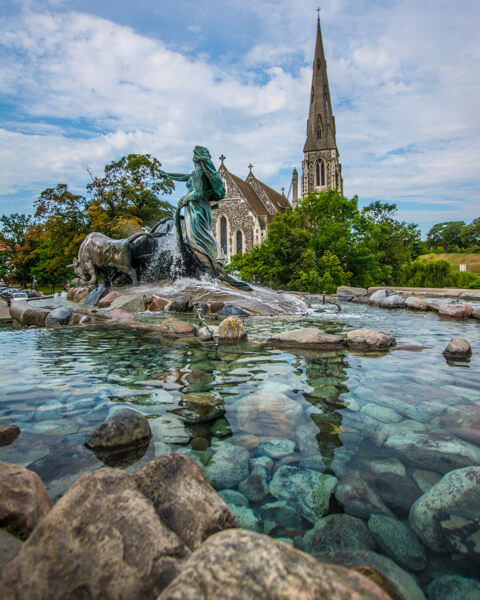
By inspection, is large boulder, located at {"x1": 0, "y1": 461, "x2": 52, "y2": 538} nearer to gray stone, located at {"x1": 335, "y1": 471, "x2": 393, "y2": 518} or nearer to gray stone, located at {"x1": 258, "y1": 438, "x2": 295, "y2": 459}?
gray stone, located at {"x1": 258, "y1": 438, "x2": 295, "y2": 459}

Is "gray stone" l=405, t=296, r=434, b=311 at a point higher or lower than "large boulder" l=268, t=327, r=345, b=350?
lower

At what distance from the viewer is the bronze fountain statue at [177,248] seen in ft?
40.7

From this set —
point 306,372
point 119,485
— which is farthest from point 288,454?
point 306,372

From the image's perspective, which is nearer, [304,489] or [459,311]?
[304,489]

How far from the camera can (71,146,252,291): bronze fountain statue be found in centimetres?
1241

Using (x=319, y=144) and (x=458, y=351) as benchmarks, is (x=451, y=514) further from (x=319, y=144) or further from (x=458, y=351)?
(x=319, y=144)

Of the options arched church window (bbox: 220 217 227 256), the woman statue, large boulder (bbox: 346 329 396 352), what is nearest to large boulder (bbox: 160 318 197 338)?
large boulder (bbox: 346 329 396 352)

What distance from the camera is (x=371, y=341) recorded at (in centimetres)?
495

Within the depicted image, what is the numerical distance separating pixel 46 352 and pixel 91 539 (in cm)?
430

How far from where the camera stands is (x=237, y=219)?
152 ft

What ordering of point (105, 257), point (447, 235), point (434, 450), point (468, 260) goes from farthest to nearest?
point (447, 235), point (468, 260), point (105, 257), point (434, 450)

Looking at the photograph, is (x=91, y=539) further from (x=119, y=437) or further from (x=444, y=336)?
(x=444, y=336)

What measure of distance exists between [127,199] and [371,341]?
28.4 metres

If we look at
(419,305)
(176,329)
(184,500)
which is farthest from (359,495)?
(419,305)
